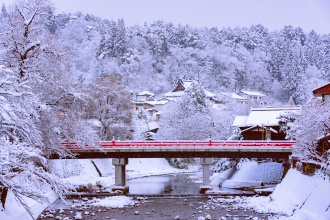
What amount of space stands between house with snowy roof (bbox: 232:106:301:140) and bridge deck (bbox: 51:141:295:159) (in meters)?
9.30

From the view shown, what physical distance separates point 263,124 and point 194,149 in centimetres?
1348

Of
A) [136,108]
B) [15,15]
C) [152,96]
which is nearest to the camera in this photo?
[15,15]

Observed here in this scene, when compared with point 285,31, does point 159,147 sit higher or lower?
lower

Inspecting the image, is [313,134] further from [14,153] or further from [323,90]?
[14,153]

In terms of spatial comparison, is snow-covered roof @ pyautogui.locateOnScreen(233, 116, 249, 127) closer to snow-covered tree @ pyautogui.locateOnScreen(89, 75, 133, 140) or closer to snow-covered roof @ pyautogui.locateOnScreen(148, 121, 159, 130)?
snow-covered tree @ pyautogui.locateOnScreen(89, 75, 133, 140)

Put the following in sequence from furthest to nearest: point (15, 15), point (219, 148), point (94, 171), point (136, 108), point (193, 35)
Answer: point (193, 35), point (136, 108), point (94, 171), point (219, 148), point (15, 15)

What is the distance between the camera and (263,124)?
5016 cm

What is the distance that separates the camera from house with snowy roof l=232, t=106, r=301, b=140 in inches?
1967

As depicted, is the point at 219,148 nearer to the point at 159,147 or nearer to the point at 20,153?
the point at 159,147

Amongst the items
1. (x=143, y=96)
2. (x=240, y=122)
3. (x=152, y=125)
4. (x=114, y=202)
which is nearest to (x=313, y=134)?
(x=114, y=202)

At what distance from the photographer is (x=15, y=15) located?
29.6 metres

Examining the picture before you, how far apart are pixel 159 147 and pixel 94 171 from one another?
14.2 metres

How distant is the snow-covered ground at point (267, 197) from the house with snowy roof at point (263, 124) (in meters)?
4.10

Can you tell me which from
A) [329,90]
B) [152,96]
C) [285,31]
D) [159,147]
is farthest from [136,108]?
[285,31]
